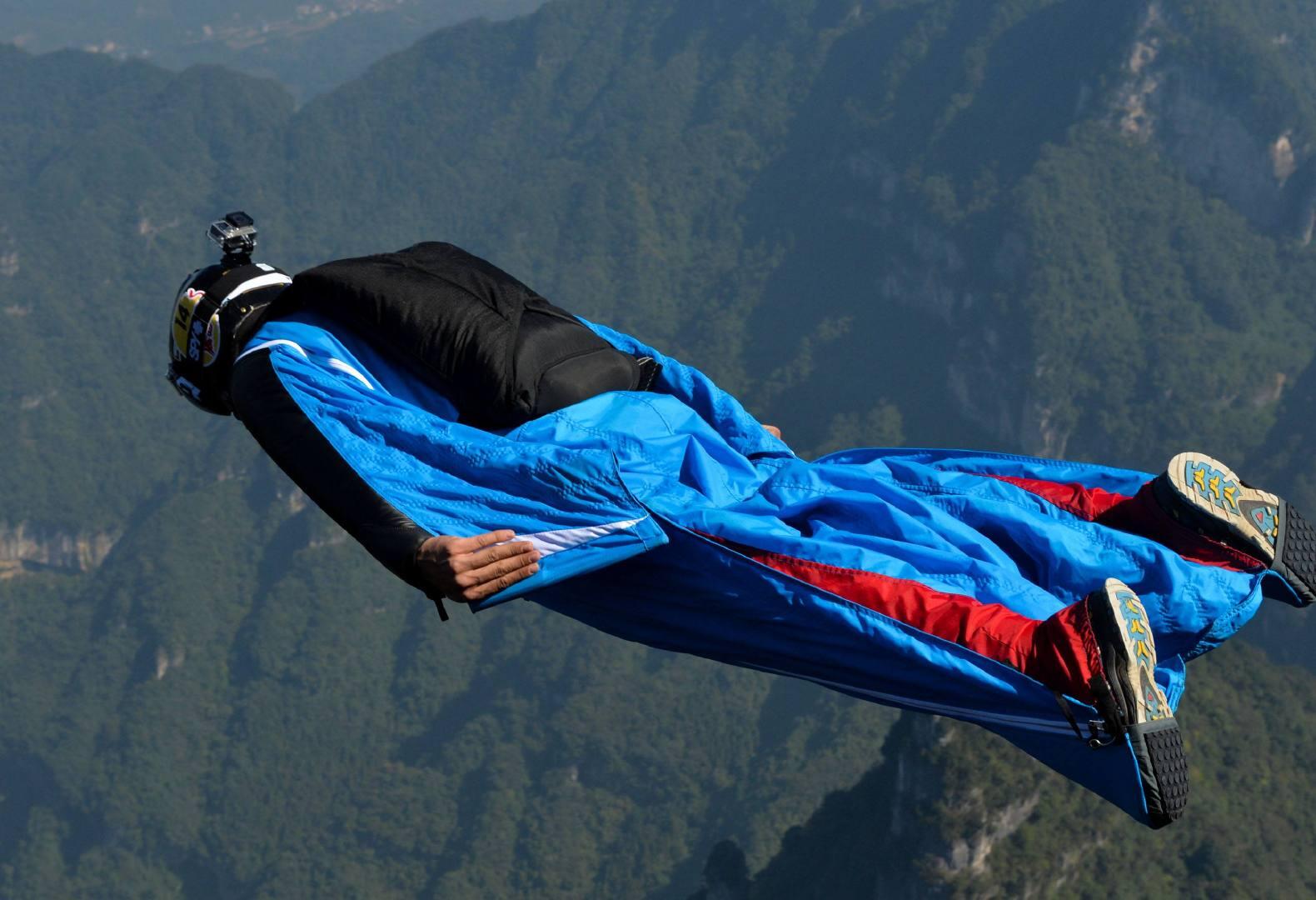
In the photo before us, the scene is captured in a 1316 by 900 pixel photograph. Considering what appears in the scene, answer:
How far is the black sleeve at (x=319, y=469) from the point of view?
431cm

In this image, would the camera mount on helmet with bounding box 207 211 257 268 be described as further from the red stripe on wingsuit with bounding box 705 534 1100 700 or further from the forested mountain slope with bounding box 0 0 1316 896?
the forested mountain slope with bounding box 0 0 1316 896

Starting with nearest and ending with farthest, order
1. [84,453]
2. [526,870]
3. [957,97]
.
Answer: [526,870] < [957,97] < [84,453]

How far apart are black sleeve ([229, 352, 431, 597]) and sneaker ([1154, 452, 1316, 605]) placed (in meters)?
2.60

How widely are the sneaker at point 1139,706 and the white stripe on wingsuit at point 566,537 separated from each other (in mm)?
1519

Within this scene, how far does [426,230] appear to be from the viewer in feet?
593

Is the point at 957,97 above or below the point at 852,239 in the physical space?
above

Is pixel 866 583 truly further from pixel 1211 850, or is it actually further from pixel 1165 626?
pixel 1211 850

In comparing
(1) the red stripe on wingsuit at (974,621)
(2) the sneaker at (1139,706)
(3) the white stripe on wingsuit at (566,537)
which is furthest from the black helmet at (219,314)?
(2) the sneaker at (1139,706)

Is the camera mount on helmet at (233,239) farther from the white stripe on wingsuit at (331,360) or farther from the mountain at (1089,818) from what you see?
the mountain at (1089,818)

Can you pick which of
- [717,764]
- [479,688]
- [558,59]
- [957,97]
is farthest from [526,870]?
[558,59]

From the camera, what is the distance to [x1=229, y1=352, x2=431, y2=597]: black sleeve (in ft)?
14.1

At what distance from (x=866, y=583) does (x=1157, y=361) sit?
324 feet

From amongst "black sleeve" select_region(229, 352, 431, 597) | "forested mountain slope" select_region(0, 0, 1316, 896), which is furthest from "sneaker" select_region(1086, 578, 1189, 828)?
"forested mountain slope" select_region(0, 0, 1316, 896)

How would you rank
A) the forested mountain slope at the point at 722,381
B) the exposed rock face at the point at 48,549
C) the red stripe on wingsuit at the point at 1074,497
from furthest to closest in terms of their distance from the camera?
the exposed rock face at the point at 48,549 < the forested mountain slope at the point at 722,381 < the red stripe on wingsuit at the point at 1074,497
